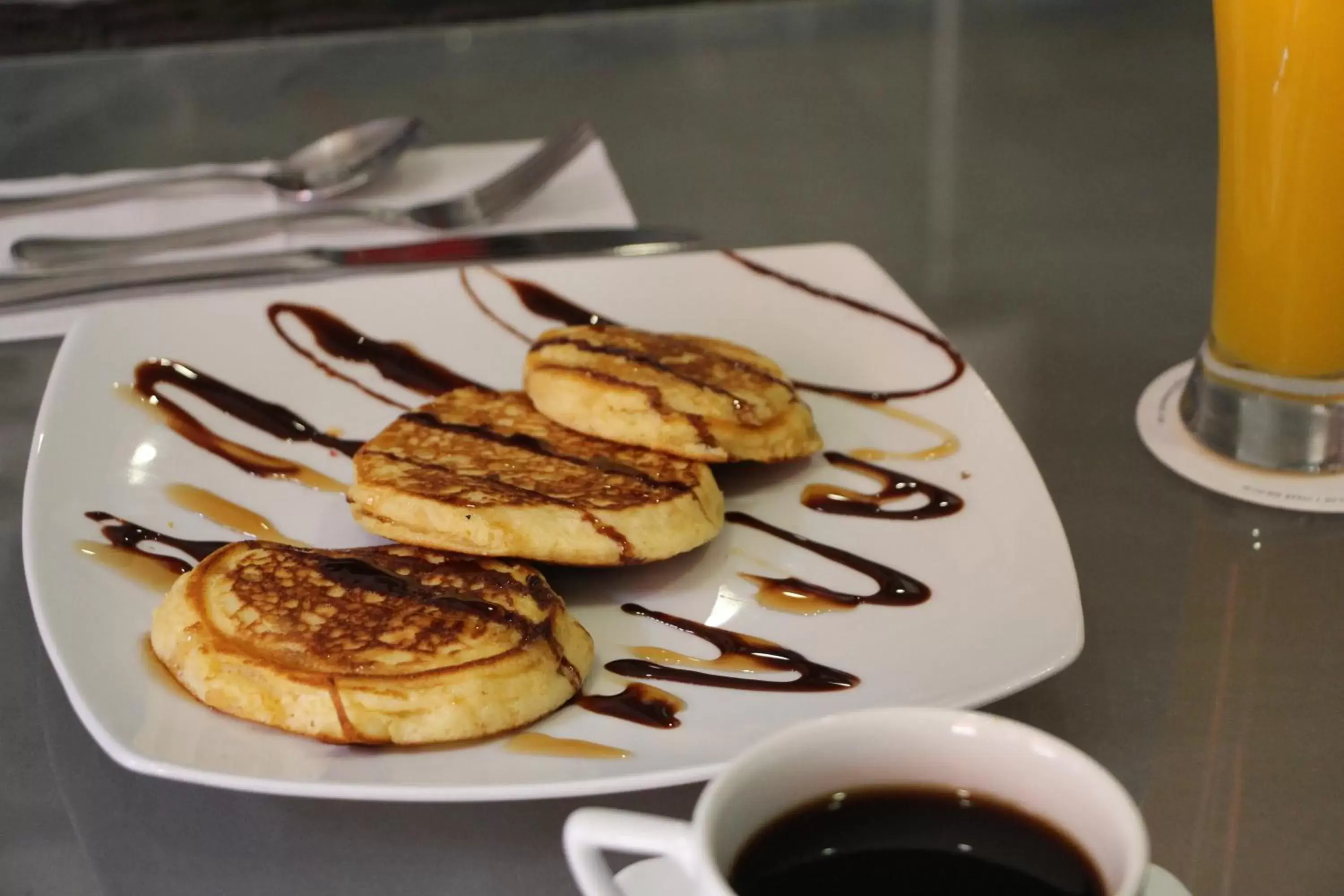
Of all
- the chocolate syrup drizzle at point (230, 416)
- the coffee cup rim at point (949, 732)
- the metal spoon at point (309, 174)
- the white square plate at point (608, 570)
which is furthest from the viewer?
the metal spoon at point (309, 174)

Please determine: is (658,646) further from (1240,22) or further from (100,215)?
(100,215)

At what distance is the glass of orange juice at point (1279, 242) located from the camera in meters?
1.06

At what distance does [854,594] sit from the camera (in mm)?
978

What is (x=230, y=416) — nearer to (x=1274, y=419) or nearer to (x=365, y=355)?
(x=365, y=355)

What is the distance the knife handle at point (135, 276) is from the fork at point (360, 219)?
6cm

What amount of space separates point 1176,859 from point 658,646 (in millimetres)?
340

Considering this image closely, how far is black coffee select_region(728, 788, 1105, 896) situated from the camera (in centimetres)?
56

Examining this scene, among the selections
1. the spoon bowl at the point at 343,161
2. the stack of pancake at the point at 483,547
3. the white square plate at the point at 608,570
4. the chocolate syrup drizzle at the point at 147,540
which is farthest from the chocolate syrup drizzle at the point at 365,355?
the spoon bowl at the point at 343,161

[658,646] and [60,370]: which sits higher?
[60,370]

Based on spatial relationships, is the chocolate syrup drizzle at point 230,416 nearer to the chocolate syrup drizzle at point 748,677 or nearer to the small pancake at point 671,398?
the small pancake at point 671,398

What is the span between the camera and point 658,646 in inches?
36.8

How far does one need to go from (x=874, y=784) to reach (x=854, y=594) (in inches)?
15.1

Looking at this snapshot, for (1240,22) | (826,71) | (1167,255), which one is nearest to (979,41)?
(826,71)

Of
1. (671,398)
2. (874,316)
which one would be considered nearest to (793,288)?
(874,316)
